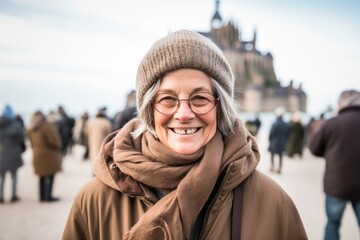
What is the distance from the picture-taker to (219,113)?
1.51 m

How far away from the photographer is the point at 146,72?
1406mm

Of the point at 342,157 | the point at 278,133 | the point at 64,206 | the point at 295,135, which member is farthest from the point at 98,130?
the point at 295,135

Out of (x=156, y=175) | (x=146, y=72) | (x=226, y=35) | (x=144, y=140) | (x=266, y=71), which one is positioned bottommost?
(x=156, y=175)

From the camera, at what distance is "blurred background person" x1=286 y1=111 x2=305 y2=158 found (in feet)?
33.0

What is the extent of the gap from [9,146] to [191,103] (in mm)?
5279

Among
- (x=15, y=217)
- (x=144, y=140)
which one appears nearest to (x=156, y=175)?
(x=144, y=140)

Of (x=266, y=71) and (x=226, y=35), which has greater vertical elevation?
(x=226, y=35)

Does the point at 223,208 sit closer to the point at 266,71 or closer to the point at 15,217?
the point at 15,217

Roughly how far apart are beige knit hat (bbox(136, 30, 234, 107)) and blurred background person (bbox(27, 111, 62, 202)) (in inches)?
184

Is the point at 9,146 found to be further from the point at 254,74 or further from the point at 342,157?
the point at 254,74

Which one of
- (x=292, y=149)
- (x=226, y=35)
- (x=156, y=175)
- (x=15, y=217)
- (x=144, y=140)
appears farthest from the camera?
(x=226, y=35)

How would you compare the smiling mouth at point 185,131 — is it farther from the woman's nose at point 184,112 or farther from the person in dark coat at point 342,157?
the person in dark coat at point 342,157

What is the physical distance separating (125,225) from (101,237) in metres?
0.13

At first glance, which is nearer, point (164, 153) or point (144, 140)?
point (164, 153)
